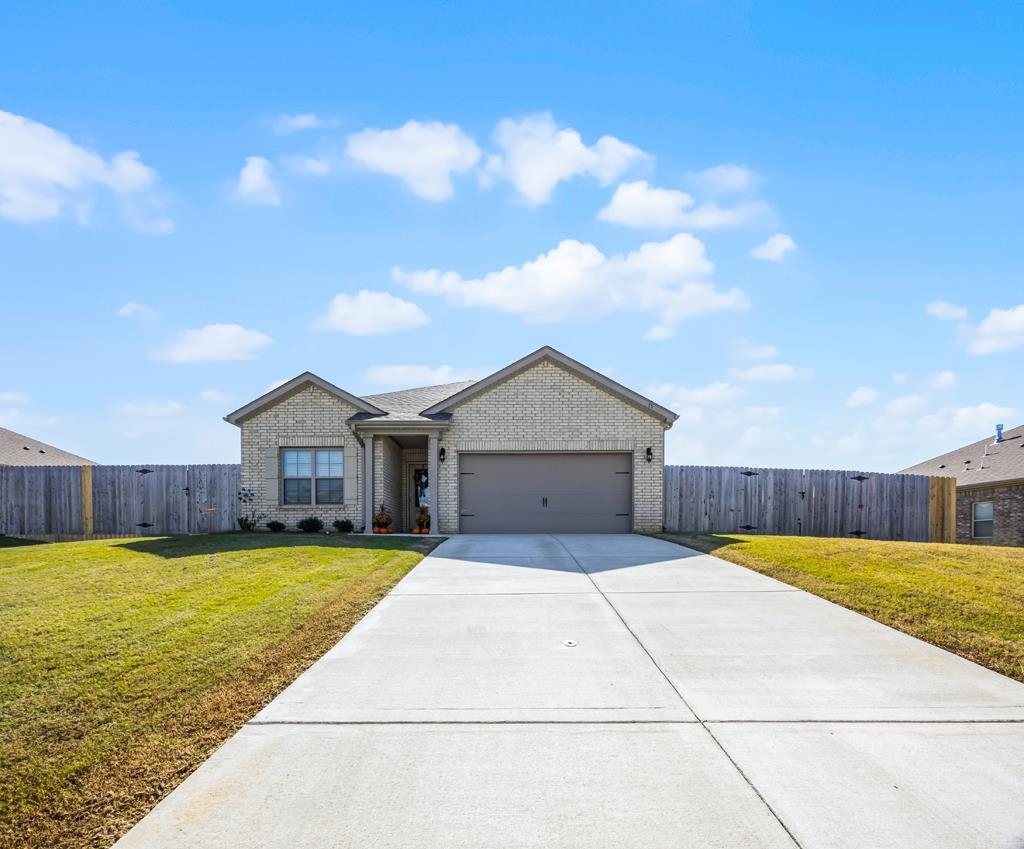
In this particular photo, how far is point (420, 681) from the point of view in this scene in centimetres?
569

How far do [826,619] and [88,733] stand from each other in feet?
22.9

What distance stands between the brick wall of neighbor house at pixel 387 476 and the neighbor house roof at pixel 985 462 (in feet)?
63.9

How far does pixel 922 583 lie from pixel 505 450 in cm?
1039

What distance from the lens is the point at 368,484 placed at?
1861cm

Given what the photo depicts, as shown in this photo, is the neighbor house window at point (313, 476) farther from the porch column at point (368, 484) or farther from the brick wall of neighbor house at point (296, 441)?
the porch column at point (368, 484)

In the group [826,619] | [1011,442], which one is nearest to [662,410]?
[826,619]

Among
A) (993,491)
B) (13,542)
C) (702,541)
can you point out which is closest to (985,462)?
(993,491)

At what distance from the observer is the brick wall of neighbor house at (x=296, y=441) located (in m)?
18.7

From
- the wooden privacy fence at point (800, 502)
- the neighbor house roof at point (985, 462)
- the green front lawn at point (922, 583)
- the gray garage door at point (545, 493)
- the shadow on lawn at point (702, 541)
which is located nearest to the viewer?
the green front lawn at point (922, 583)

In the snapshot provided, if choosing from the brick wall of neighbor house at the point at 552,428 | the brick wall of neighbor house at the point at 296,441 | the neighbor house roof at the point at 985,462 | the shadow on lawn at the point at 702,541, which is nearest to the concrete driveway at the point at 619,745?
the shadow on lawn at the point at 702,541

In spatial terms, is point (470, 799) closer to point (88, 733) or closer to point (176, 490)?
point (88, 733)

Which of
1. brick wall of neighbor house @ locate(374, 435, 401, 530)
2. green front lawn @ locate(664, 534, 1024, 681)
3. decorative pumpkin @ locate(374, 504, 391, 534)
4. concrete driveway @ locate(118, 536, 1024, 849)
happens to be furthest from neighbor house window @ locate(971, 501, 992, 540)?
concrete driveway @ locate(118, 536, 1024, 849)

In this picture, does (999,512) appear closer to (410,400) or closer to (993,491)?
(993,491)

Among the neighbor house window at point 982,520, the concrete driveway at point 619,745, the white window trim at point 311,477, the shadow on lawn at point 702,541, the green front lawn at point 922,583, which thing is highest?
the white window trim at point 311,477
